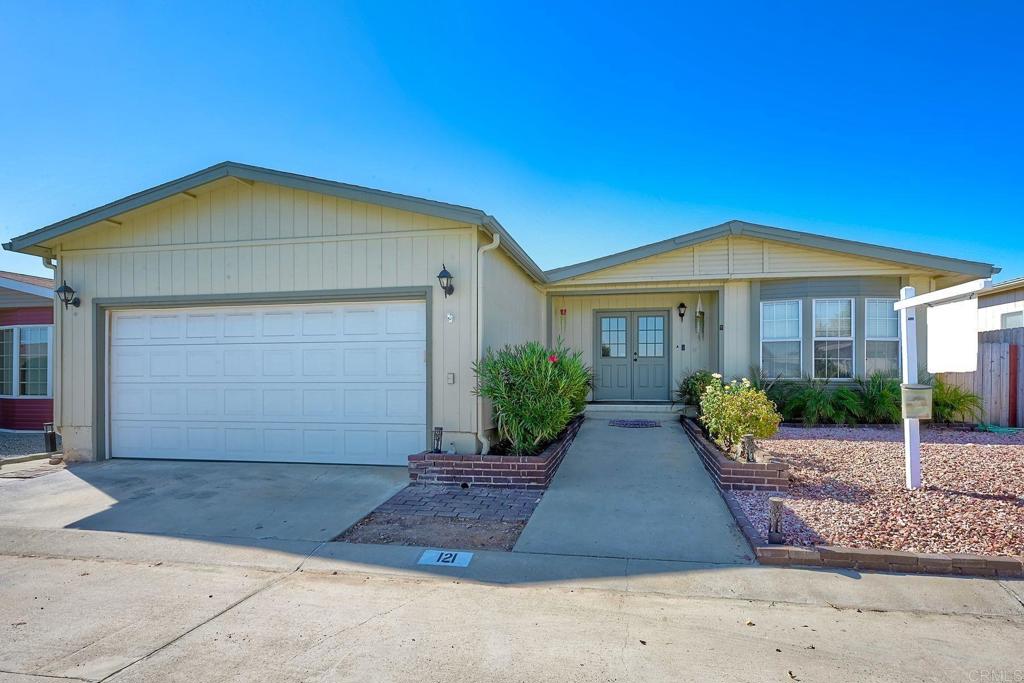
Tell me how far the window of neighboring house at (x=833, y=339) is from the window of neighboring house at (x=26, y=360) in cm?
1592

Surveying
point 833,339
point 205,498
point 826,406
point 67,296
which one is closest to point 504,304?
point 205,498

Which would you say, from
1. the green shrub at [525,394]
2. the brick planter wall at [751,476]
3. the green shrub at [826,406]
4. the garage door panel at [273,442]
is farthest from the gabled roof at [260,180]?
the green shrub at [826,406]

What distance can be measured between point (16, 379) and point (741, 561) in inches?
579

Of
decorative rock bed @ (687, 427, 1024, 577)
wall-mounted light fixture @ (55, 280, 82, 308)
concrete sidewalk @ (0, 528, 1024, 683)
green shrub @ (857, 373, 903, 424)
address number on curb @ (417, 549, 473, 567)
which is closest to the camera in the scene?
concrete sidewalk @ (0, 528, 1024, 683)

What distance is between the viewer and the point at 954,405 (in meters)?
9.23

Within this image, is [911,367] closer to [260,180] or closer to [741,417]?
[741,417]

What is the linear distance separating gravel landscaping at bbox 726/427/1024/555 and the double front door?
159 inches

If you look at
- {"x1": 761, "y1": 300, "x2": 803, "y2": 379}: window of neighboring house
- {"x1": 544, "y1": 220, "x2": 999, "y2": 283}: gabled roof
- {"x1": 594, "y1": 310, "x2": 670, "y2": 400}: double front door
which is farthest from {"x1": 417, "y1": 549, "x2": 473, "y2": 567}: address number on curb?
{"x1": 761, "y1": 300, "x2": 803, "y2": 379}: window of neighboring house

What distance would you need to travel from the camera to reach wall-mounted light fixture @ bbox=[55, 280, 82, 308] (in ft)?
25.3

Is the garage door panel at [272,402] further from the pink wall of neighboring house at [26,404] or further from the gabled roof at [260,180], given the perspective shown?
the pink wall of neighboring house at [26,404]

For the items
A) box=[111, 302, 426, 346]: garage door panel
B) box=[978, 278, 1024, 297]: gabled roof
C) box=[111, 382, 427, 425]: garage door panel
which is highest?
box=[978, 278, 1024, 297]: gabled roof

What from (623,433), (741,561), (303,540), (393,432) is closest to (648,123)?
(623,433)

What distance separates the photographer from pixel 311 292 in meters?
7.15

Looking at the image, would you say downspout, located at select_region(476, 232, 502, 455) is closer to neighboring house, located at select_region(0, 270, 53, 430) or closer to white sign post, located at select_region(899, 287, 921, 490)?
white sign post, located at select_region(899, 287, 921, 490)
